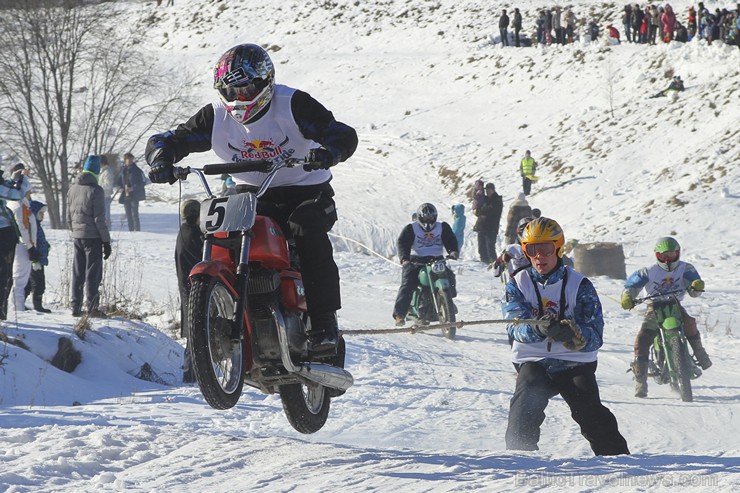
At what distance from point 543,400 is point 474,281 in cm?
1354

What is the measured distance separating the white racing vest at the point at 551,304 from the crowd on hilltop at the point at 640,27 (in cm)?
2864

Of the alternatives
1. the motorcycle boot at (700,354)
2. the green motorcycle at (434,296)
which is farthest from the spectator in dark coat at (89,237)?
the motorcycle boot at (700,354)

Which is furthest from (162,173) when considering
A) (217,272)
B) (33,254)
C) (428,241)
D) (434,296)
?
(428,241)

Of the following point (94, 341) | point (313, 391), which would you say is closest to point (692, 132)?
point (94, 341)

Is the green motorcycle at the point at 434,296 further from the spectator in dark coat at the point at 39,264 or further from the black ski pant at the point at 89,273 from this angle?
the spectator in dark coat at the point at 39,264

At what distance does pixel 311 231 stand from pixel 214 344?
3.06ft

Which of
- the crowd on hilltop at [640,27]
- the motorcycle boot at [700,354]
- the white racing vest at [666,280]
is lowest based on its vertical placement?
the motorcycle boot at [700,354]

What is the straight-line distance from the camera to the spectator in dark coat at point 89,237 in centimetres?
1191

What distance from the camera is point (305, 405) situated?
19.3 feet

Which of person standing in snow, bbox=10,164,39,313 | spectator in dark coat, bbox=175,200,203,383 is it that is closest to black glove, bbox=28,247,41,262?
person standing in snow, bbox=10,164,39,313

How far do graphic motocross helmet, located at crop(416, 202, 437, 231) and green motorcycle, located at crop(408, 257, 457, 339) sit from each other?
0.49 m

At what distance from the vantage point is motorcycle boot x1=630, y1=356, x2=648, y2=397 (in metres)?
11.1

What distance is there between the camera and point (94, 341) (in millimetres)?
10594

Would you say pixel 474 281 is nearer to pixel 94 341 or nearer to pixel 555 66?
pixel 94 341
